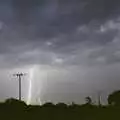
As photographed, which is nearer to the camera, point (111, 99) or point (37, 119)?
point (37, 119)

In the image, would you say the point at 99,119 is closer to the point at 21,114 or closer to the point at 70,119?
the point at 70,119

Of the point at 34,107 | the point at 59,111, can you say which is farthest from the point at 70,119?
the point at 34,107

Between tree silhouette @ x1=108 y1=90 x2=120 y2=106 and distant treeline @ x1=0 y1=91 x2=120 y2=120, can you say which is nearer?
distant treeline @ x1=0 y1=91 x2=120 y2=120

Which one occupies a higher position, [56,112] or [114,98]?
[114,98]

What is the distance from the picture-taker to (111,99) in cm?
4575

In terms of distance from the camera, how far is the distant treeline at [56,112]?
34.7 m

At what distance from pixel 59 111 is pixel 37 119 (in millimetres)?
2481

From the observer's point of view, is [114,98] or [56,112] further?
[114,98]

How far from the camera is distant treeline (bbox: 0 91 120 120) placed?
114 ft

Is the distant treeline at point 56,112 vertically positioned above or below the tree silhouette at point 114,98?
below

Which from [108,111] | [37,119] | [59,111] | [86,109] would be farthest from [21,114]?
[108,111]

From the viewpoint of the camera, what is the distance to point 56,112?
35.8 metres

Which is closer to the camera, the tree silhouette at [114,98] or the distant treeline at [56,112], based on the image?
the distant treeline at [56,112]

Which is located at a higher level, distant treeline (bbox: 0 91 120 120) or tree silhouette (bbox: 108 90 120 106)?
tree silhouette (bbox: 108 90 120 106)
